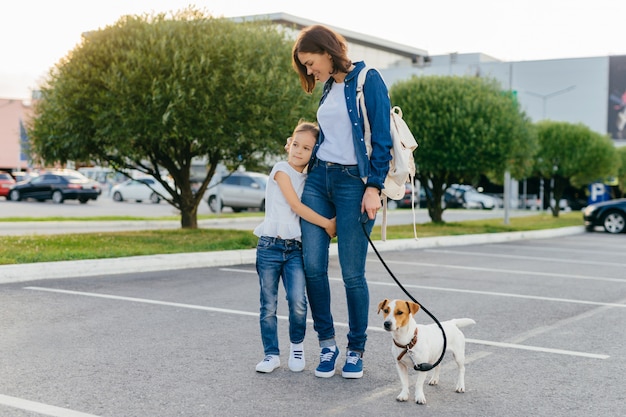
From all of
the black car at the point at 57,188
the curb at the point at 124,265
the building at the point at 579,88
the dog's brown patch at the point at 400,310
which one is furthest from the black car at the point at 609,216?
the building at the point at 579,88

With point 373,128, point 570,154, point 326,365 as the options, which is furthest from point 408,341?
point 570,154

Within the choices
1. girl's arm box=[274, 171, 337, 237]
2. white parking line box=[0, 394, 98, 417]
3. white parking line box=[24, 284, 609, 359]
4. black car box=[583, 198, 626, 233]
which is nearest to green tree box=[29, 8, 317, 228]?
white parking line box=[24, 284, 609, 359]

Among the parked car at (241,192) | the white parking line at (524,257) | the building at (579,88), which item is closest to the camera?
the white parking line at (524,257)

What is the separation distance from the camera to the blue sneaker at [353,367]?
15.3 ft

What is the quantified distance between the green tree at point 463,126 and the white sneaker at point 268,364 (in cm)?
1552

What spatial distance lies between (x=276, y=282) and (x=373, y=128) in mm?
1178

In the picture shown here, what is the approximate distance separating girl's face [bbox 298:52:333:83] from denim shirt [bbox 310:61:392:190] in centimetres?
14

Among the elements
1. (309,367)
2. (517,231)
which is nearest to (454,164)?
(517,231)

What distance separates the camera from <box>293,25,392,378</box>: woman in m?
4.43

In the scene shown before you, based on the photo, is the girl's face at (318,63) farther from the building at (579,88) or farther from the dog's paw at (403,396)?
the building at (579,88)

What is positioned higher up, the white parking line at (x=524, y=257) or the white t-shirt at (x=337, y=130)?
the white t-shirt at (x=337, y=130)

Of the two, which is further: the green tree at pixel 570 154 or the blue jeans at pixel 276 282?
the green tree at pixel 570 154

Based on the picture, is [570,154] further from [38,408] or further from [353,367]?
[38,408]

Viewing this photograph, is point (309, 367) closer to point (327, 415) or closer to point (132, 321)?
point (327, 415)
